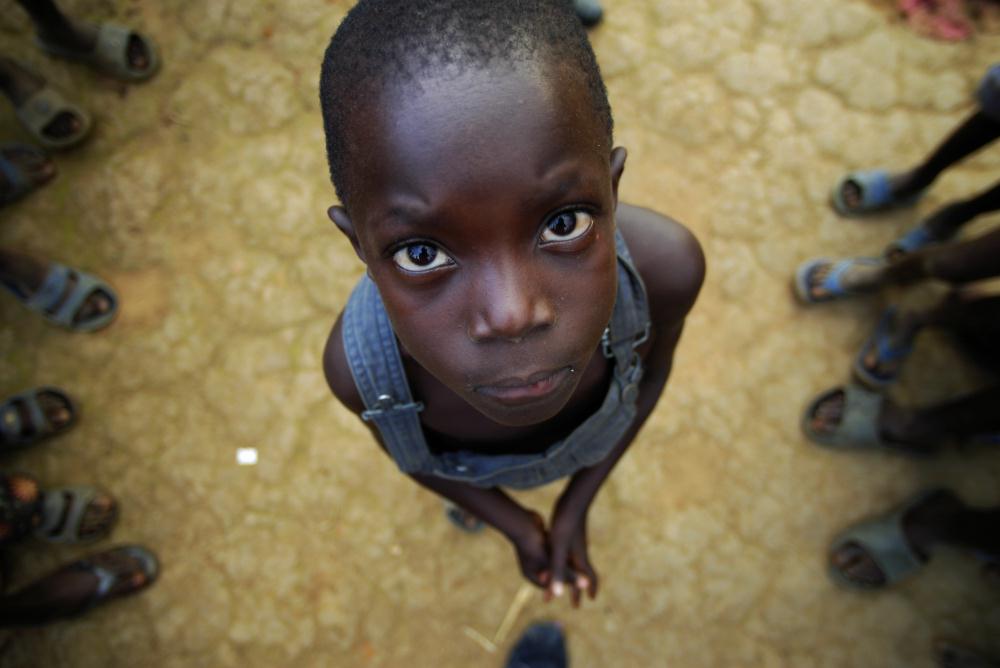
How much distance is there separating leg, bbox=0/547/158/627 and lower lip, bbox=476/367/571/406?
190 cm

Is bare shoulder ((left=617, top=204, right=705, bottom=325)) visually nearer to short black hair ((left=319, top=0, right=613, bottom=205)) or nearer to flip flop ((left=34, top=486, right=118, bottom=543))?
short black hair ((left=319, top=0, right=613, bottom=205))

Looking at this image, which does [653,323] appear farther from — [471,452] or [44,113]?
[44,113]

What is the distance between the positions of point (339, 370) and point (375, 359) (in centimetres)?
11

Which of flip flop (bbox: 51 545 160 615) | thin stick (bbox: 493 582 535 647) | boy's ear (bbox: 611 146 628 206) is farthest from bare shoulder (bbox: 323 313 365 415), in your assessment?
flip flop (bbox: 51 545 160 615)

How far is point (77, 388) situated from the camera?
2.19 metres

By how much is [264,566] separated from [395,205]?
184 centimetres

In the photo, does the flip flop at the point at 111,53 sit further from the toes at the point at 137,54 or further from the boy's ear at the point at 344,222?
the boy's ear at the point at 344,222

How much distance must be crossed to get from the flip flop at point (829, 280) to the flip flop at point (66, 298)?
2506 millimetres

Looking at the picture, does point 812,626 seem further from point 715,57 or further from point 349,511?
point 715,57

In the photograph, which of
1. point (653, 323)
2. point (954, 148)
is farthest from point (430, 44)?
point (954, 148)

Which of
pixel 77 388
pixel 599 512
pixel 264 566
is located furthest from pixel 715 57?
pixel 77 388

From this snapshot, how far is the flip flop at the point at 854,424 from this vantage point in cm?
202

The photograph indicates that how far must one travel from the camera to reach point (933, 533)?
1909 millimetres

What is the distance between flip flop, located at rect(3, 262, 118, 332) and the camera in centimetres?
215
